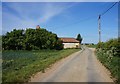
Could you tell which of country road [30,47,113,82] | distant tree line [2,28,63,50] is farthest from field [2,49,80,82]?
distant tree line [2,28,63,50]

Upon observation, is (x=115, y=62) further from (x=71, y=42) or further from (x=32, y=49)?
(x=71, y=42)

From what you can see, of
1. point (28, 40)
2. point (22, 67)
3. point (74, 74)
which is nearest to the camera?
point (74, 74)

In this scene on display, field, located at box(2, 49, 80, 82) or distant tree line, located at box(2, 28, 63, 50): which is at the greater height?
distant tree line, located at box(2, 28, 63, 50)

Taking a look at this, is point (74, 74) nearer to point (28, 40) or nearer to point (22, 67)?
point (22, 67)

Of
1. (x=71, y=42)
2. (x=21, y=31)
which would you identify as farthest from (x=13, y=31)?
(x=71, y=42)

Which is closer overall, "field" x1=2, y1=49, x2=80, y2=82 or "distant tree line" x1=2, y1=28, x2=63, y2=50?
"field" x1=2, y1=49, x2=80, y2=82

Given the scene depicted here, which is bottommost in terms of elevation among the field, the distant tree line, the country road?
the country road

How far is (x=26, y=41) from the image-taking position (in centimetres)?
6334

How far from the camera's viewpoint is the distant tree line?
63.9 meters

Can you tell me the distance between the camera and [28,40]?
209 feet

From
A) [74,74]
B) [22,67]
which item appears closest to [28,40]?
[22,67]

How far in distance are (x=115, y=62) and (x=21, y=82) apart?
7.92 meters

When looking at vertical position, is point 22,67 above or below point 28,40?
below

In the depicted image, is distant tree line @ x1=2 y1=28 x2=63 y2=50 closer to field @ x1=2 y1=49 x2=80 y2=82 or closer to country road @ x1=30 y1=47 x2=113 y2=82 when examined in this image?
field @ x1=2 y1=49 x2=80 y2=82
